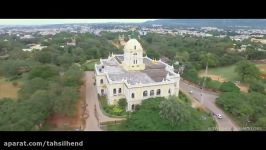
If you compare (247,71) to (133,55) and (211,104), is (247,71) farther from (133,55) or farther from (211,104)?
(133,55)

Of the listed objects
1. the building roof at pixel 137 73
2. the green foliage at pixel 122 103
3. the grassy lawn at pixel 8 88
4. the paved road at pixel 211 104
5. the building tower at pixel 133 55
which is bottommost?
the paved road at pixel 211 104

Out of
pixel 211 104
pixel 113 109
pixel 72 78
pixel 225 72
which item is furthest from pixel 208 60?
pixel 113 109

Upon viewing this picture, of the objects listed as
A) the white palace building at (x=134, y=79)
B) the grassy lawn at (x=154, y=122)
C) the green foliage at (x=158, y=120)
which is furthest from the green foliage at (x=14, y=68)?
the green foliage at (x=158, y=120)

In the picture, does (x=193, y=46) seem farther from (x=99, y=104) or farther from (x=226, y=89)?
(x=99, y=104)

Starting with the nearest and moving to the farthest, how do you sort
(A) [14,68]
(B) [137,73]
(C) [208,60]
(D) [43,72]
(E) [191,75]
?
(B) [137,73] → (D) [43,72] → (E) [191,75] → (A) [14,68] → (C) [208,60]

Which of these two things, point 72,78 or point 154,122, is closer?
point 154,122

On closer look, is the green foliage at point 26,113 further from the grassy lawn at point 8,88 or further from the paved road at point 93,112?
the grassy lawn at point 8,88
